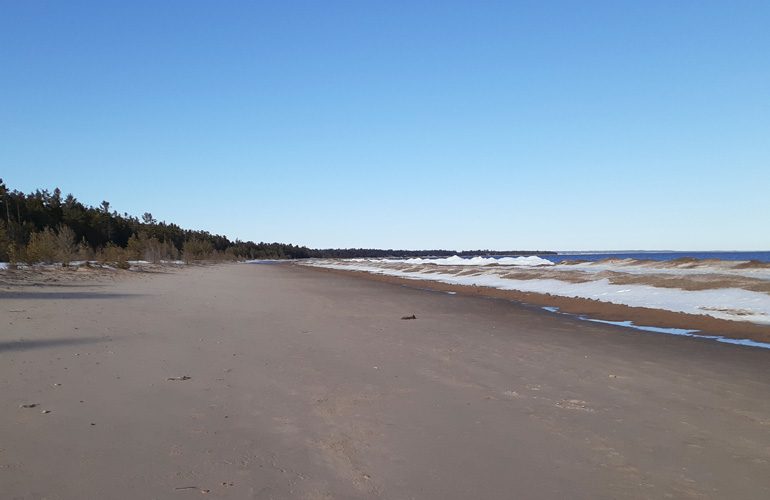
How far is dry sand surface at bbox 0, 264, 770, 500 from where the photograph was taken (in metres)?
3.56

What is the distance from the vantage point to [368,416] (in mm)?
5102

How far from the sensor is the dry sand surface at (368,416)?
140 inches

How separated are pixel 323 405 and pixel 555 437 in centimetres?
245

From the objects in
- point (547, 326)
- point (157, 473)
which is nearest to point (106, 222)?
point (547, 326)

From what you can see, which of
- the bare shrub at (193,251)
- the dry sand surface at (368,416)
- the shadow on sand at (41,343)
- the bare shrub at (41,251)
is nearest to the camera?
the dry sand surface at (368,416)

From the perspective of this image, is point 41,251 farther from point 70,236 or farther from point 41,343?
point 41,343

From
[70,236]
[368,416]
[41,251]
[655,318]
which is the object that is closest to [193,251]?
[70,236]

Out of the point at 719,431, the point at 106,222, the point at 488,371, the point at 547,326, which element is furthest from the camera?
the point at 106,222

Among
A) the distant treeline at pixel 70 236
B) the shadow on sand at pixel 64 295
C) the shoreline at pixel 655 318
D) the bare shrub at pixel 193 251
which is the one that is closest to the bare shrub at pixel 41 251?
the distant treeline at pixel 70 236

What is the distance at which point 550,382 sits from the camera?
6.77m

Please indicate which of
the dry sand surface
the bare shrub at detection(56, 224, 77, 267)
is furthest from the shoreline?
the bare shrub at detection(56, 224, 77, 267)

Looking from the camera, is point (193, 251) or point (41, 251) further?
point (193, 251)

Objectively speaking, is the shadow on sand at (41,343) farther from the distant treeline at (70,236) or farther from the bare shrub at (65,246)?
the bare shrub at (65,246)

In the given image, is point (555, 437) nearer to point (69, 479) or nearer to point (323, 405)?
point (323, 405)
